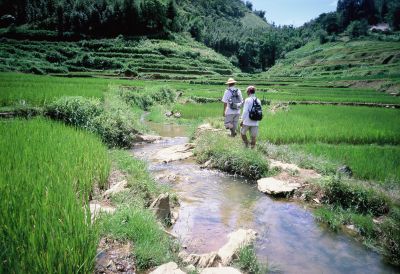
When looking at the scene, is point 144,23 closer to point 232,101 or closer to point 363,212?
point 232,101

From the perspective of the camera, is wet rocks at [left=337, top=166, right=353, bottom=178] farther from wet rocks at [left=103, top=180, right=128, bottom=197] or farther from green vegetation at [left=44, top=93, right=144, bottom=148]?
green vegetation at [left=44, top=93, right=144, bottom=148]

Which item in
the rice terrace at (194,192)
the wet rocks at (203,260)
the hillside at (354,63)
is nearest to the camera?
the rice terrace at (194,192)

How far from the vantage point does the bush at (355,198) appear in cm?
605

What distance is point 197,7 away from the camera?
151 m

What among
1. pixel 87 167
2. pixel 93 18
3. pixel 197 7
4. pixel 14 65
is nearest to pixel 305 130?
pixel 87 167

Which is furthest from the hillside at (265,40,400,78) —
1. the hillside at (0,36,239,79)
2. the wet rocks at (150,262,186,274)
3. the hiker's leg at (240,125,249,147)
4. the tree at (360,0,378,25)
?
the wet rocks at (150,262,186,274)

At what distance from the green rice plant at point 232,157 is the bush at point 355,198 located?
1981mm

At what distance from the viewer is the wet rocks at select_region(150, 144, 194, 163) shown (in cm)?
985

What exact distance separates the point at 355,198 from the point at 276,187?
65.6 inches

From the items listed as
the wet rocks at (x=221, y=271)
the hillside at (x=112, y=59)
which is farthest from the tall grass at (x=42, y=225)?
the hillside at (x=112, y=59)

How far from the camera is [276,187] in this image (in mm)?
7262

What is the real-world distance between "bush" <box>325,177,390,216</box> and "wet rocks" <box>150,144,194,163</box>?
478cm

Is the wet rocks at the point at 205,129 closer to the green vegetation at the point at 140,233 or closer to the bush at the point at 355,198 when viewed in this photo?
the bush at the point at 355,198

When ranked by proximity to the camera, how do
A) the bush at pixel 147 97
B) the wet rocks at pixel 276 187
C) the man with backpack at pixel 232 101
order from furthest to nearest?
the bush at pixel 147 97
the man with backpack at pixel 232 101
the wet rocks at pixel 276 187
